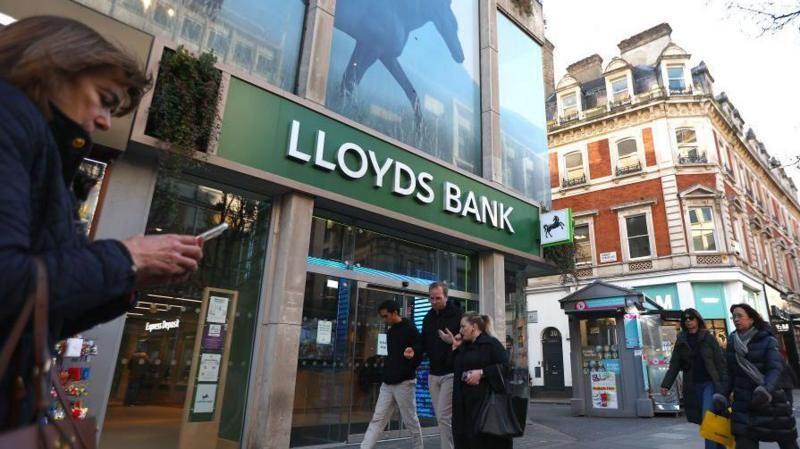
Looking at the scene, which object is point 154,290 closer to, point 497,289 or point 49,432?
point 49,432

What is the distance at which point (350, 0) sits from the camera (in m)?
8.34

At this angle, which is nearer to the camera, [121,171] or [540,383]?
[121,171]

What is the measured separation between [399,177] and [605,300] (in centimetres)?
797

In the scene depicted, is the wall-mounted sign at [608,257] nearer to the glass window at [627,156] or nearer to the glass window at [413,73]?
the glass window at [627,156]

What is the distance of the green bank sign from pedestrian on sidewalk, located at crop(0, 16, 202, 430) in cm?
482

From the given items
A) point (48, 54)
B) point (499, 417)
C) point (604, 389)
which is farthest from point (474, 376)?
point (604, 389)

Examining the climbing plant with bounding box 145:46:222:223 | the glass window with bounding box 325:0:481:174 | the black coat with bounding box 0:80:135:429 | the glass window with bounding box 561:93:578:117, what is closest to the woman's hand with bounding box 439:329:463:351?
the climbing plant with bounding box 145:46:222:223

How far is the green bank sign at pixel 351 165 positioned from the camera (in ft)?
20.2

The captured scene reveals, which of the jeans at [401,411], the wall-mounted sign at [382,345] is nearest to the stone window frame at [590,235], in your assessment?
the wall-mounted sign at [382,345]

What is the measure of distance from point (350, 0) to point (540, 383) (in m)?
20.3

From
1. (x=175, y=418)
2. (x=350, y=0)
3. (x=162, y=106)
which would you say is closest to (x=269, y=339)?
(x=175, y=418)

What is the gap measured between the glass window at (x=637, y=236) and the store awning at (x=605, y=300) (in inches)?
404

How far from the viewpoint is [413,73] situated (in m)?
9.38

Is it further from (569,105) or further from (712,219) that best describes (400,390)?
(569,105)
